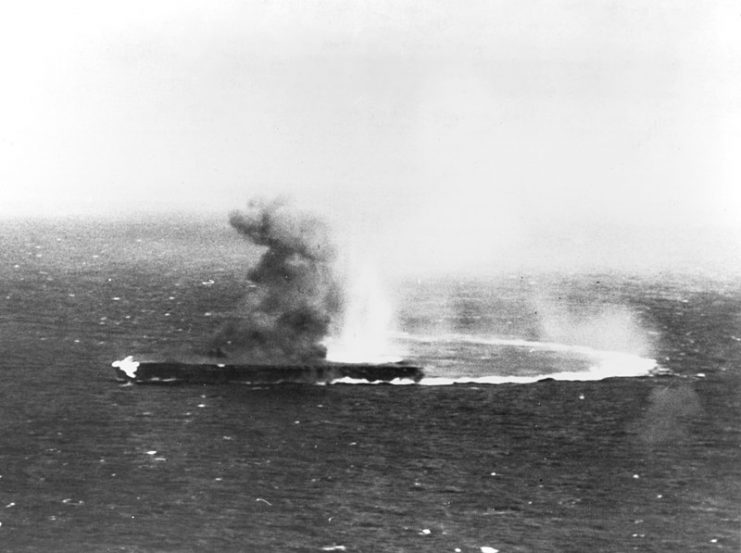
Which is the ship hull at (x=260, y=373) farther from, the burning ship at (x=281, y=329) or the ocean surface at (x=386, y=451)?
the ocean surface at (x=386, y=451)

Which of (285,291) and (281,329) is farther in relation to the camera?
(285,291)

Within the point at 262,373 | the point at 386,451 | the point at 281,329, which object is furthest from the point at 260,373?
the point at 386,451

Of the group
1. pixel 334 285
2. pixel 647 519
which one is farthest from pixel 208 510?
pixel 334 285

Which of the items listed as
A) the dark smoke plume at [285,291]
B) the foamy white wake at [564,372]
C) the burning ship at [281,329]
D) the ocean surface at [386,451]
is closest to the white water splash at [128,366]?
the burning ship at [281,329]

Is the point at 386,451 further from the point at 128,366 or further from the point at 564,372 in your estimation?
the point at 564,372

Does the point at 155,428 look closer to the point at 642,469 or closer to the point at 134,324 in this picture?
the point at 642,469

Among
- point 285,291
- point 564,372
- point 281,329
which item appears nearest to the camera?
point 564,372

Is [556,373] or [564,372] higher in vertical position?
[564,372]
